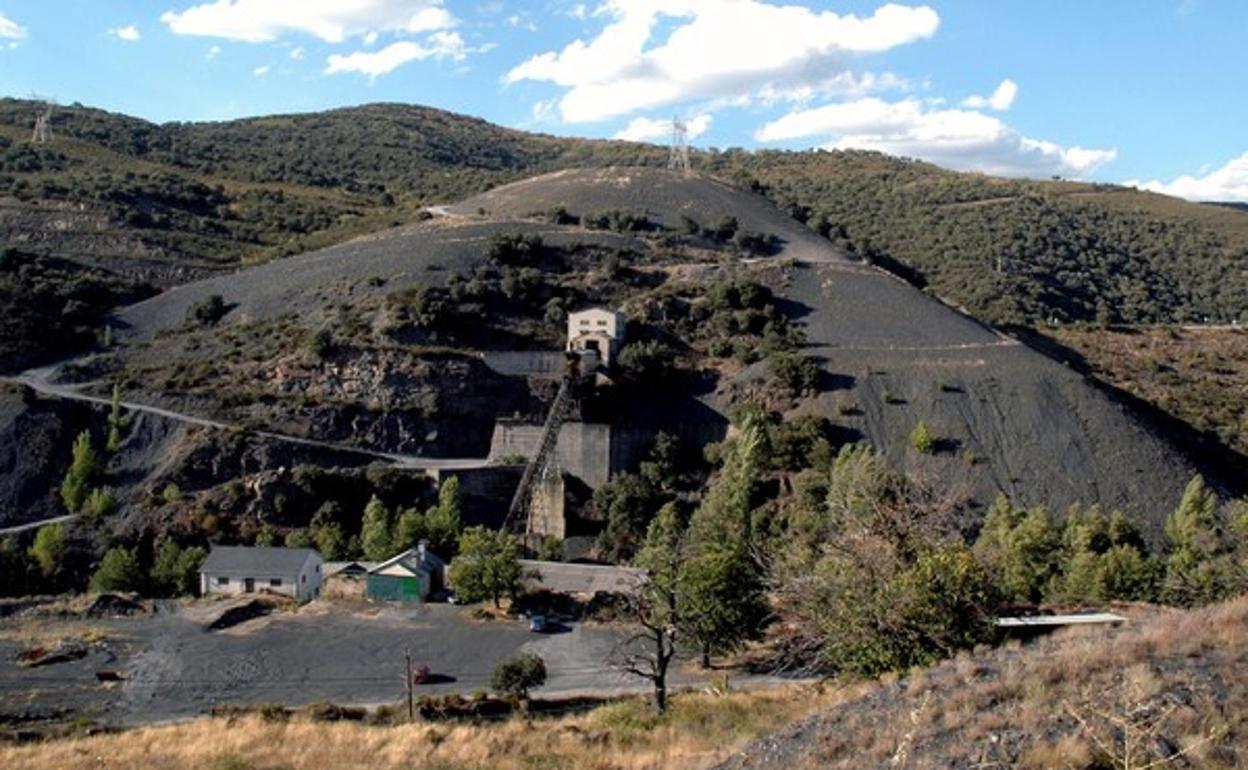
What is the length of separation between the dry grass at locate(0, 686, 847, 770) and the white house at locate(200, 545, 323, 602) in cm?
1588

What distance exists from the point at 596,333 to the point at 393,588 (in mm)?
19331

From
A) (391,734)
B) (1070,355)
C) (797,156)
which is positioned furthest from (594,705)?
(797,156)

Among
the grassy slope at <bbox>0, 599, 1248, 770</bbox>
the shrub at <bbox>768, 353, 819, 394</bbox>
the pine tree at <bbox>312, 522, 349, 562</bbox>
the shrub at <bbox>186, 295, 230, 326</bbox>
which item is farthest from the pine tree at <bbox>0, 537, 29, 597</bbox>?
A: the shrub at <bbox>768, 353, 819, 394</bbox>

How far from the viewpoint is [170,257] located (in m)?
72.6

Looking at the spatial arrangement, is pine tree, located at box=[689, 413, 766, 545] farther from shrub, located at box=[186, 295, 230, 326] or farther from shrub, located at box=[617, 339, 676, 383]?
shrub, located at box=[186, 295, 230, 326]

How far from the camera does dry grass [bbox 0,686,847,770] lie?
15742mm

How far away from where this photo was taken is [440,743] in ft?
57.4

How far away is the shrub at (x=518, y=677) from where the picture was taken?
2594 centimetres

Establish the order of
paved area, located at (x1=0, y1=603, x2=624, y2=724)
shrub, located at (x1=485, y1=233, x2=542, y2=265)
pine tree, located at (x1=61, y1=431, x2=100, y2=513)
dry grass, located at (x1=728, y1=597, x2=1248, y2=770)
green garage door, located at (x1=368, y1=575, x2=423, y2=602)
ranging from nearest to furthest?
dry grass, located at (x1=728, y1=597, x2=1248, y2=770)
paved area, located at (x1=0, y1=603, x2=624, y2=724)
green garage door, located at (x1=368, y1=575, x2=423, y2=602)
pine tree, located at (x1=61, y1=431, x2=100, y2=513)
shrub, located at (x1=485, y1=233, x2=542, y2=265)

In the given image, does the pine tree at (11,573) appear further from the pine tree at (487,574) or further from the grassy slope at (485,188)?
the grassy slope at (485,188)

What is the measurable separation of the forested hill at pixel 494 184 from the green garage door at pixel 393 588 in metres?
41.2

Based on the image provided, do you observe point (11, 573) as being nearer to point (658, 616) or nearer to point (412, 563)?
point (412, 563)

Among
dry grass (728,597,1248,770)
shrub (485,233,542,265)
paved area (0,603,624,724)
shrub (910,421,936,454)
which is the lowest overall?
paved area (0,603,624,724)

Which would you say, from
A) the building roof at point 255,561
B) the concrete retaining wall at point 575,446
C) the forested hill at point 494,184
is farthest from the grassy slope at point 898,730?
the forested hill at point 494,184
